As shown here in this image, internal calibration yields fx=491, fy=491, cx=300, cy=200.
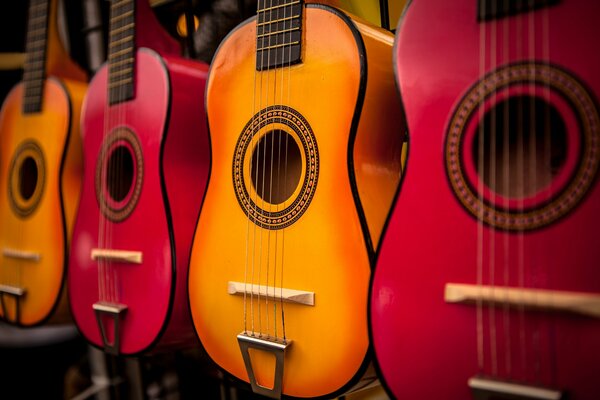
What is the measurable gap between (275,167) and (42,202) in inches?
29.5

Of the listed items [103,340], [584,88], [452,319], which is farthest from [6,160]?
[584,88]

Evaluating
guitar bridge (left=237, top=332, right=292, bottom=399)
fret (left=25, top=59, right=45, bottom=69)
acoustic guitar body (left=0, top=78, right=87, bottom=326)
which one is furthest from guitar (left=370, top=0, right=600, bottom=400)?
fret (left=25, top=59, right=45, bottom=69)

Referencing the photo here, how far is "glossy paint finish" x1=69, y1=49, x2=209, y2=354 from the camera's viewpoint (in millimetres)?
1026

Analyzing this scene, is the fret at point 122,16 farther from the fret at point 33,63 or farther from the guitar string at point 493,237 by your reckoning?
the guitar string at point 493,237

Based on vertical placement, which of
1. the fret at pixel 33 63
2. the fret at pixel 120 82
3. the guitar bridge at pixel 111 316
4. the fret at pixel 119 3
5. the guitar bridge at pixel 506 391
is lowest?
the guitar bridge at pixel 111 316

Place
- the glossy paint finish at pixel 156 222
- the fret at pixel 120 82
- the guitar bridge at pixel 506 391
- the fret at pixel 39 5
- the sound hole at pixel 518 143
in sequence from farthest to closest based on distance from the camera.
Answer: the fret at pixel 39 5
the fret at pixel 120 82
the glossy paint finish at pixel 156 222
the sound hole at pixel 518 143
the guitar bridge at pixel 506 391

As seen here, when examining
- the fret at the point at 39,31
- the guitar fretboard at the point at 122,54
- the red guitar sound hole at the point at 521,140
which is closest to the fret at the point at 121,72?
the guitar fretboard at the point at 122,54

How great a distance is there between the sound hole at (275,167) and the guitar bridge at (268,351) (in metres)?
0.24

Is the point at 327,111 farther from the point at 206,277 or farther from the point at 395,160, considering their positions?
the point at 206,277

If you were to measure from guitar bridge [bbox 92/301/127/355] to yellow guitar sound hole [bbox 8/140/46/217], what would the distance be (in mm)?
456

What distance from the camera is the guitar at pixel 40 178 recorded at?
1.32 m

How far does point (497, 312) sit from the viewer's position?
58 centimetres

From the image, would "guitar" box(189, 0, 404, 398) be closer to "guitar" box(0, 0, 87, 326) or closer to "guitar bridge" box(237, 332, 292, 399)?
"guitar bridge" box(237, 332, 292, 399)

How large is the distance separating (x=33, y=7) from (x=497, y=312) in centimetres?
168
